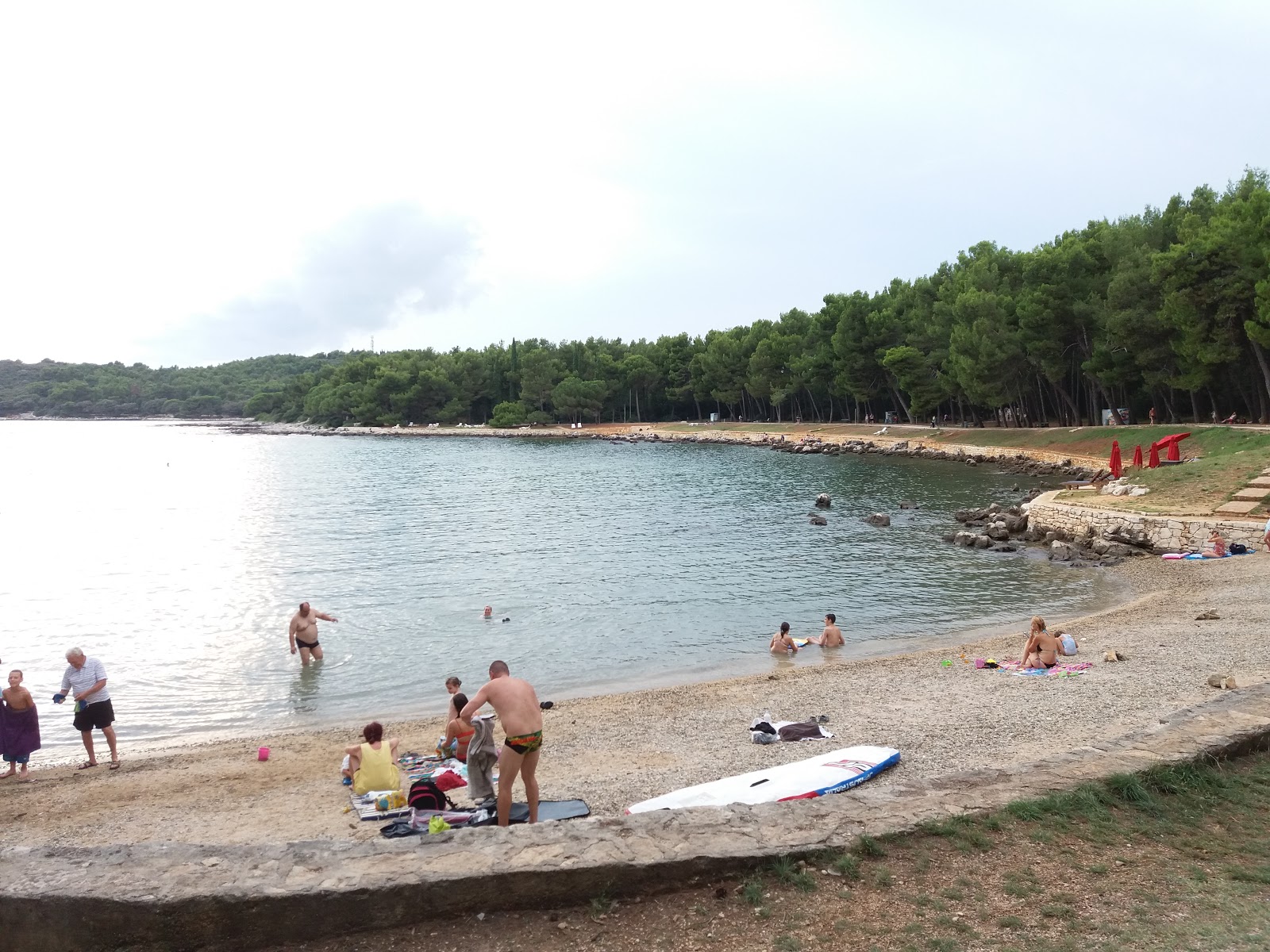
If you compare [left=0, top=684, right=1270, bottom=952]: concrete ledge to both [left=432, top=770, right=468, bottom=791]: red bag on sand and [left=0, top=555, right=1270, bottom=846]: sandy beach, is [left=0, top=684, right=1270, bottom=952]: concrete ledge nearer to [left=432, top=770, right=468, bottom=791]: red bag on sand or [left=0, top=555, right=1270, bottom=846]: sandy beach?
[left=0, top=555, right=1270, bottom=846]: sandy beach

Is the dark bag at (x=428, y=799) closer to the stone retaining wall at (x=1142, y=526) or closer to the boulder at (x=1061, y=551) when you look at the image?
the boulder at (x=1061, y=551)

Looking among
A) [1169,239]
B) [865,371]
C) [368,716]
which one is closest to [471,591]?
[368,716]

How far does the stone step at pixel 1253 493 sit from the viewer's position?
94.6 ft

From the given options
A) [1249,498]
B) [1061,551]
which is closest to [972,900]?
[1061,551]

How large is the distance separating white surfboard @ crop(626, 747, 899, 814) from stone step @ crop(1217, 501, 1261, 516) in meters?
24.6

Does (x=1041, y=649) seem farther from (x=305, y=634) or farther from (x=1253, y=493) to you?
(x=1253, y=493)

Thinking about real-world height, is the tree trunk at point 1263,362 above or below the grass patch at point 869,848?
above

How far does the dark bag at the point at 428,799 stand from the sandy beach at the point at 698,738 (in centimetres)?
52

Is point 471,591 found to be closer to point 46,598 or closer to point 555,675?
point 555,675

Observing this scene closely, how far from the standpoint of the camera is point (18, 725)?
41.1ft

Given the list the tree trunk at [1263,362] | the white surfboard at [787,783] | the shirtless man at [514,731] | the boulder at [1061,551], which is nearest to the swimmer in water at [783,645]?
the white surfboard at [787,783]

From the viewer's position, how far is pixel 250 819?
10.5 m

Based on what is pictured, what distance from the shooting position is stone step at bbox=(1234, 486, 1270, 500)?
94.6 ft

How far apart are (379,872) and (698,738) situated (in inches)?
283
